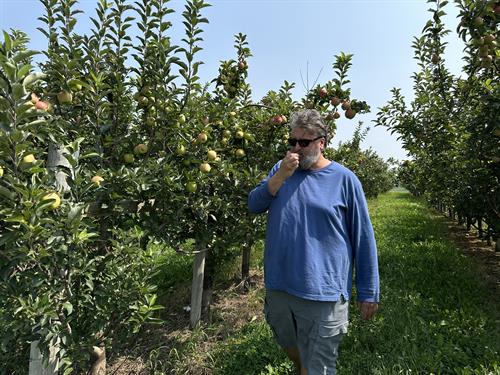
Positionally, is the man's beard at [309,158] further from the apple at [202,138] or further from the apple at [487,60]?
the apple at [487,60]

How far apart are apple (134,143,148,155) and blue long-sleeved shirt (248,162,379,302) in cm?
101

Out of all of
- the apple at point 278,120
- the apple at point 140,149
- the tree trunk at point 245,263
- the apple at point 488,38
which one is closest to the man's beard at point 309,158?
the apple at point 140,149

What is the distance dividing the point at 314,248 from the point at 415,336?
6.39 ft

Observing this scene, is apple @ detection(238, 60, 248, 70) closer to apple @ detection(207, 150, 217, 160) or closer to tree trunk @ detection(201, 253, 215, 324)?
apple @ detection(207, 150, 217, 160)

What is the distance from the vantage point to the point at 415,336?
10.4 feet

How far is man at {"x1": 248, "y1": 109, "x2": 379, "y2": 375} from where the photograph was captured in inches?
75.8

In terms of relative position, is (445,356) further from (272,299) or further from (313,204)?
(313,204)

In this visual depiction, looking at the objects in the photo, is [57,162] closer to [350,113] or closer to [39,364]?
[39,364]

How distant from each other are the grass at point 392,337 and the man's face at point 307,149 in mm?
1706

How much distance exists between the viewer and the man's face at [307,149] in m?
A: 2.04

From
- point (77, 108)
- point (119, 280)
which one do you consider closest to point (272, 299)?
point (119, 280)

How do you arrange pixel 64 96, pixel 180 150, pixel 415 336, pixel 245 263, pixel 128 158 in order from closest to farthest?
1. pixel 64 96
2. pixel 128 158
3. pixel 180 150
4. pixel 415 336
5. pixel 245 263

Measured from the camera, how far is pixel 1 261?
5.79 ft

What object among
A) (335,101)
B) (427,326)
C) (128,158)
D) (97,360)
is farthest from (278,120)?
(97,360)
